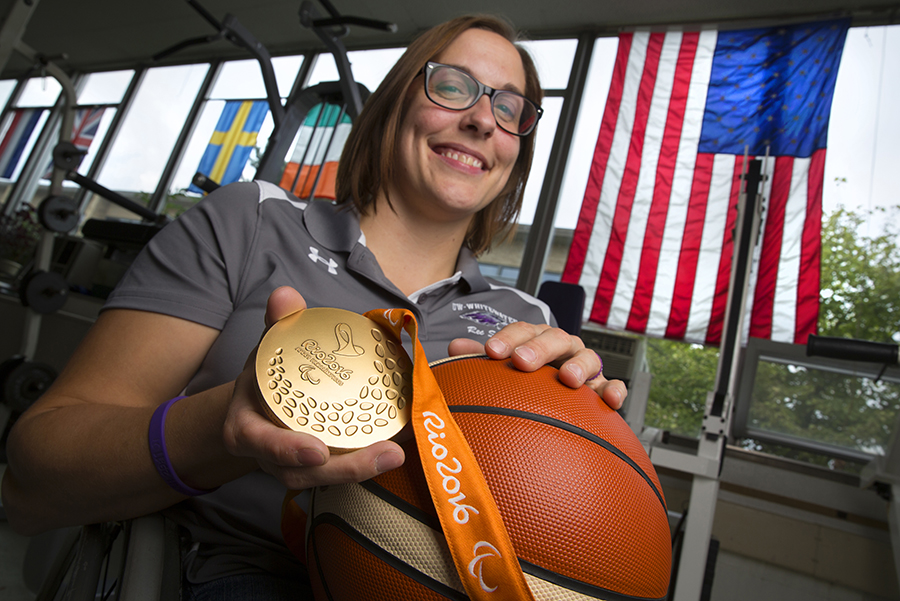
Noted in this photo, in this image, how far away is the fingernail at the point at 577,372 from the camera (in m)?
0.61

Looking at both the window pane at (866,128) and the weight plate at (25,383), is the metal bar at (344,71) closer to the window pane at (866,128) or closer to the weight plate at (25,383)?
the weight plate at (25,383)

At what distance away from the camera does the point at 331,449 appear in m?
0.39

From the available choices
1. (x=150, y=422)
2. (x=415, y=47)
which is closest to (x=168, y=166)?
(x=415, y=47)

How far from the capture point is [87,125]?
604 cm

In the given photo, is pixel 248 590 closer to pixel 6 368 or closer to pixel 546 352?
pixel 546 352

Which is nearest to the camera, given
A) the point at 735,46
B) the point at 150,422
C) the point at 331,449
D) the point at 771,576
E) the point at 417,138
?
the point at 331,449

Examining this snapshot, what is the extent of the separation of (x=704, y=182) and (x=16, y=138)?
7.89 meters

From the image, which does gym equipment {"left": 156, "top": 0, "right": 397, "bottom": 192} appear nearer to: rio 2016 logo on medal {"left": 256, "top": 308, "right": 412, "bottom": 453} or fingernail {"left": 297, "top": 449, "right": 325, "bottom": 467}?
rio 2016 logo on medal {"left": 256, "top": 308, "right": 412, "bottom": 453}

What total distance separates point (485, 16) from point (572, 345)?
33.3 inches

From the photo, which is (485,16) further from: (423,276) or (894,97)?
(894,97)

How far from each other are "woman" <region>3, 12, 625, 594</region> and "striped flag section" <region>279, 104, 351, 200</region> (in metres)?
2.63

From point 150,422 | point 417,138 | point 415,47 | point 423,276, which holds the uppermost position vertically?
point 415,47

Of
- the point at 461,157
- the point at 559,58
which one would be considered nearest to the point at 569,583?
the point at 461,157

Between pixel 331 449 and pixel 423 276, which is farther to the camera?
pixel 423 276
